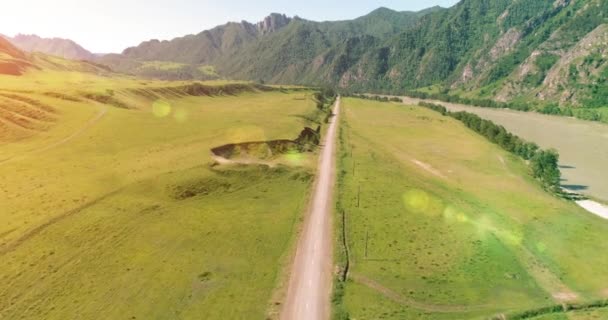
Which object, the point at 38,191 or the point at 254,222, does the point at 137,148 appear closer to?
the point at 38,191

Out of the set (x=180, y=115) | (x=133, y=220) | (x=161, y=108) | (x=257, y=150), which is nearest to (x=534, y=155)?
(x=257, y=150)

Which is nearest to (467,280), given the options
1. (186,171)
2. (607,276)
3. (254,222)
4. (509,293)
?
(509,293)

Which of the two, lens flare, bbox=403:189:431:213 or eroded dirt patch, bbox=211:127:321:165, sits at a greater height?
eroded dirt patch, bbox=211:127:321:165

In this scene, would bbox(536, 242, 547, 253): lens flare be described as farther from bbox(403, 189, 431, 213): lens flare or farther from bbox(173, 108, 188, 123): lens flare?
bbox(173, 108, 188, 123): lens flare

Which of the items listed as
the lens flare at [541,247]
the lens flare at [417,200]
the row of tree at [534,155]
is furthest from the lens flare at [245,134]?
the row of tree at [534,155]

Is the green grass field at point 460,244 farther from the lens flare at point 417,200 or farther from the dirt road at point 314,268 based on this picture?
the dirt road at point 314,268

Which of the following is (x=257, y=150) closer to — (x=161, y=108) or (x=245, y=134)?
(x=245, y=134)

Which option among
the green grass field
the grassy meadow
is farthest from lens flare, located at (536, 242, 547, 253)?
the grassy meadow

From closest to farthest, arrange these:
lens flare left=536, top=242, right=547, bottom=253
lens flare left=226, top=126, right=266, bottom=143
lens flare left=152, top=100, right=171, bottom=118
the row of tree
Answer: lens flare left=536, top=242, right=547, bottom=253 → the row of tree → lens flare left=226, top=126, right=266, bottom=143 → lens flare left=152, top=100, right=171, bottom=118
